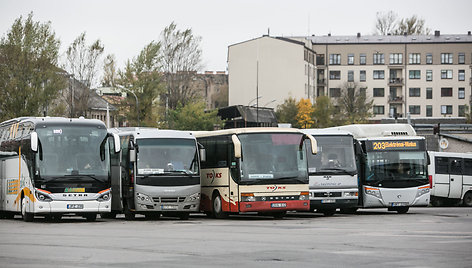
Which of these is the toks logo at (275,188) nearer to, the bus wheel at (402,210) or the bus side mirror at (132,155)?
the bus side mirror at (132,155)

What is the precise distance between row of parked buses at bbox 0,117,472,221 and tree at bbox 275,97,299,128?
7932 centimetres

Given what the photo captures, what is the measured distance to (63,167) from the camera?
87.8ft

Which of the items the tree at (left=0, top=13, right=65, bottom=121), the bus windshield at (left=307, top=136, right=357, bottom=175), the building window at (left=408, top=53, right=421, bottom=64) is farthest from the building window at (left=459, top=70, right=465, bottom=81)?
the bus windshield at (left=307, top=136, right=357, bottom=175)

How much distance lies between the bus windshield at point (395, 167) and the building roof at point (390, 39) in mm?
102571

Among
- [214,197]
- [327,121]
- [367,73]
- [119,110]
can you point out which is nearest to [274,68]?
[327,121]

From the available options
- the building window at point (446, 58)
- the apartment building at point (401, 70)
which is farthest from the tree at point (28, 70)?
the building window at point (446, 58)

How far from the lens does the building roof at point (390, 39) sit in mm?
133375

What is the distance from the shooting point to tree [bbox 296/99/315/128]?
367 feet

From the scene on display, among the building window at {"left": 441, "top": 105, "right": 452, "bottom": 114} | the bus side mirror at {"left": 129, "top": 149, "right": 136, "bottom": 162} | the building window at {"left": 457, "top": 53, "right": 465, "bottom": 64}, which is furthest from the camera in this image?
the building window at {"left": 441, "top": 105, "right": 452, "bottom": 114}

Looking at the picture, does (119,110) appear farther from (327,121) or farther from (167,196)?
(167,196)

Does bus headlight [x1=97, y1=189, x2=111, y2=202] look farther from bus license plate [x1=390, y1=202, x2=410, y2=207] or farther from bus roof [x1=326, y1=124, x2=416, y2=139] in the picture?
bus license plate [x1=390, y1=202, x2=410, y2=207]

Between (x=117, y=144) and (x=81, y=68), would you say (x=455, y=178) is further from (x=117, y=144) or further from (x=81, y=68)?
(x=81, y=68)

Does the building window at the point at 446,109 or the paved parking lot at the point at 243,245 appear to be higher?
the building window at the point at 446,109

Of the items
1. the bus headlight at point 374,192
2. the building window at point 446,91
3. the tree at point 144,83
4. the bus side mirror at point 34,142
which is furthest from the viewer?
the building window at point 446,91
